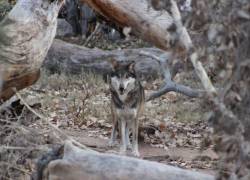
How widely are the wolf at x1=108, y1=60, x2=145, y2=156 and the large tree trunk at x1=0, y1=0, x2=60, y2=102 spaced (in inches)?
72.3

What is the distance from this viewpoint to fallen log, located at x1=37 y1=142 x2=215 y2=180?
4.96 m

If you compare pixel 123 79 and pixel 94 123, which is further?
pixel 94 123

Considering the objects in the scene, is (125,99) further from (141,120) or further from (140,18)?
(140,18)

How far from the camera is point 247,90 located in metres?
4.11

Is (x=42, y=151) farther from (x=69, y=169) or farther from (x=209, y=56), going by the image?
(x=209, y=56)

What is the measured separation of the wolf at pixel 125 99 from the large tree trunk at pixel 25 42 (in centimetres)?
184

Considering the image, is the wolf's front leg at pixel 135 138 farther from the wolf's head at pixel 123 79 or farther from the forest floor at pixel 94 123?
the wolf's head at pixel 123 79

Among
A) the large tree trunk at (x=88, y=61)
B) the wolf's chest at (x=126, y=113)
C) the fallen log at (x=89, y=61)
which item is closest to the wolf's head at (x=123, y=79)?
the wolf's chest at (x=126, y=113)

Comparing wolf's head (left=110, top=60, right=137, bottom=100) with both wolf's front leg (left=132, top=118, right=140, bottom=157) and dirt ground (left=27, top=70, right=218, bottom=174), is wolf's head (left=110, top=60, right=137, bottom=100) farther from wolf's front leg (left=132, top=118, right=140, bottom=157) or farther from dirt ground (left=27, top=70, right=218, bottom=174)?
dirt ground (left=27, top=70, right=218, bottom=174)

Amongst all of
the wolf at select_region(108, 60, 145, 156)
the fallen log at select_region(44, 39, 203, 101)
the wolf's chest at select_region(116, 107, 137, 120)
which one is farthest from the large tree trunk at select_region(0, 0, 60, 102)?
the fallen log at select_region(44, 39, 203, 101)

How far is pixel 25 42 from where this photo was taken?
7734mm

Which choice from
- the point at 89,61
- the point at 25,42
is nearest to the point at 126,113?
the point at 25,42

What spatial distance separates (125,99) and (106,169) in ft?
15.7

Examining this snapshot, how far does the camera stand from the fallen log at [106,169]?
4.96 m
